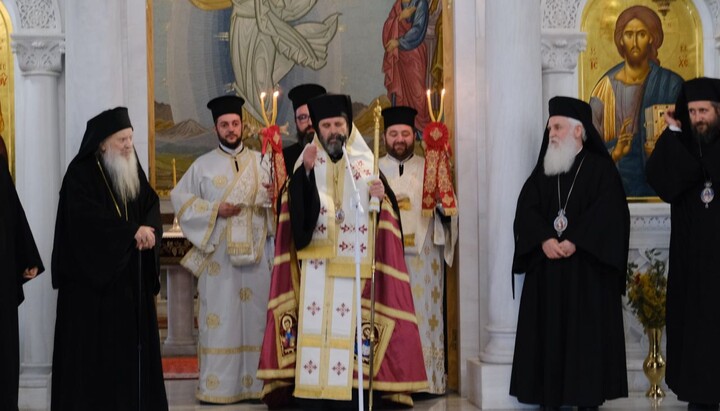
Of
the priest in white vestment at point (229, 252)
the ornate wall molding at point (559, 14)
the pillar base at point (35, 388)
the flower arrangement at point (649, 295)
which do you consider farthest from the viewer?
the ornate wall molding at point (559, 14)

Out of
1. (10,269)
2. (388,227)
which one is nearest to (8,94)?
(10,269)

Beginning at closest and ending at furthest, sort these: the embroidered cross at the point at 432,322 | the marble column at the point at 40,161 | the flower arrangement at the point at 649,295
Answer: the flower arrangement at the point at 649,295 → the marble column at the point at 40,161 → the embroidered cross at the point at 432,322

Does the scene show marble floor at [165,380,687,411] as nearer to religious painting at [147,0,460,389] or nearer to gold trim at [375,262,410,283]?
gold trim at [375,262,410,283]

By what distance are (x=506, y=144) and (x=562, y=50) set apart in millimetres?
1240

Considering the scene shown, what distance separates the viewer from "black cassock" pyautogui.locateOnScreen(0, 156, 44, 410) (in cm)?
742

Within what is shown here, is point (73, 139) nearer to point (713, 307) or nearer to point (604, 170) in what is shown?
point (604, 170)

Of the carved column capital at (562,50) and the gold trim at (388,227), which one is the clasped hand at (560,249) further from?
the carved column capital at (562,50)

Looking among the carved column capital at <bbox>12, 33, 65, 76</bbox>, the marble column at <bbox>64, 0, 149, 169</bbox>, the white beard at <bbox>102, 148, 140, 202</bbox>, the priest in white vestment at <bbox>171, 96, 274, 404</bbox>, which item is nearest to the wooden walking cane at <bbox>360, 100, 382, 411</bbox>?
the priest in white vestment at <bbox>171, 96, 274, 404</bbox>

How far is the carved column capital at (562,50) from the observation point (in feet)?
30.7

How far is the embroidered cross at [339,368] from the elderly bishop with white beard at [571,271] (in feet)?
4.03

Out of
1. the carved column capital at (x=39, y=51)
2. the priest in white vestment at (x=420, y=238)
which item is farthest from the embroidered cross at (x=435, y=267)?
the carved column capital at (x=39, y=51)

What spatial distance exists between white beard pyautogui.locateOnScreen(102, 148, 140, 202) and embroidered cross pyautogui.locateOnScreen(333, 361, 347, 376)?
187 centimetres

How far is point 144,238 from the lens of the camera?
7.60m

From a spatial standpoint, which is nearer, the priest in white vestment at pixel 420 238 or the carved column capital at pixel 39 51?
the carved column capital at pixel 39 51
